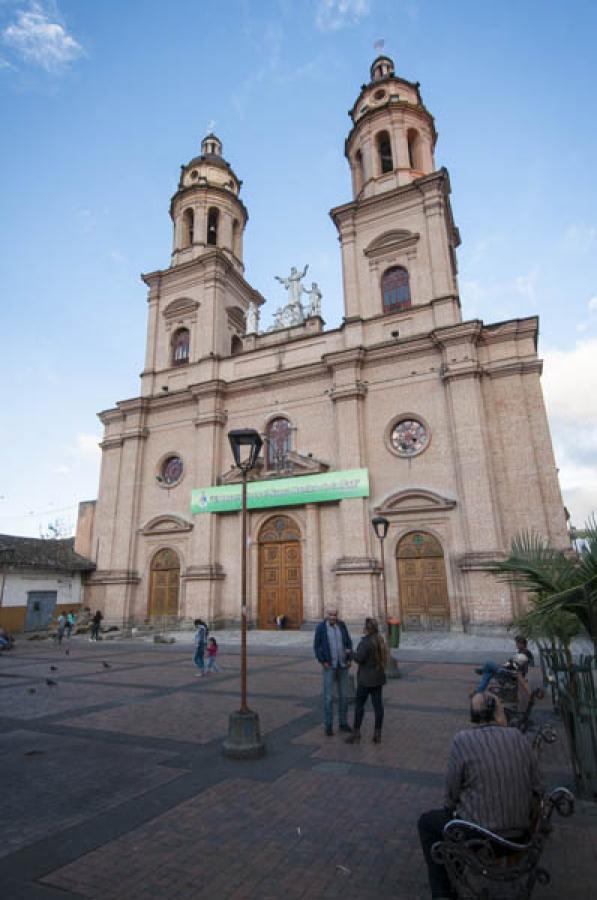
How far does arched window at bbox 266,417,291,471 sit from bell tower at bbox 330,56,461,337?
19.9 ft

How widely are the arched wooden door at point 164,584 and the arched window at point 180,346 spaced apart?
1138 centimetres

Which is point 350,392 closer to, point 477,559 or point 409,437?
point 409,437

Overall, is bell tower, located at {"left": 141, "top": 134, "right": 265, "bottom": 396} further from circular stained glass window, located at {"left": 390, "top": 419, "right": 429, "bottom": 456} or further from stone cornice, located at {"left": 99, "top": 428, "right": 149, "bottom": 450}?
circular stained glass window, located at {"left": 390, "top": 419, "right": 429, "bottom": 456}

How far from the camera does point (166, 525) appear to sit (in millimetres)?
26203

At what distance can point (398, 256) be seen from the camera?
24.9 m

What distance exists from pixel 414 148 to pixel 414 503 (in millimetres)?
20612

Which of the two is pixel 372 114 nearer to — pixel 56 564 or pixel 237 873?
pixel 56 564

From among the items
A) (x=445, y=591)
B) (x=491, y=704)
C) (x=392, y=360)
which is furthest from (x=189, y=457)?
(x=491, y=704)

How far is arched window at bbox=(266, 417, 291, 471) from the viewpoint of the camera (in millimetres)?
24641

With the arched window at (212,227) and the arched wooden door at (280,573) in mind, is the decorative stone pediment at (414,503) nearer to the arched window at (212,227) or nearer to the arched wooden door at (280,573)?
the arched wooden door at (280,573)

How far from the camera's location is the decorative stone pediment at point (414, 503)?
20.2 m

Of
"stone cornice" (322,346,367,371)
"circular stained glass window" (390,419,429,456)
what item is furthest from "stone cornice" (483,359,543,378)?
"stone cornice" (322,346,367,371)

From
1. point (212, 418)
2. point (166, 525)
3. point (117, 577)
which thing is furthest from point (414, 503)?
point (117, 577)

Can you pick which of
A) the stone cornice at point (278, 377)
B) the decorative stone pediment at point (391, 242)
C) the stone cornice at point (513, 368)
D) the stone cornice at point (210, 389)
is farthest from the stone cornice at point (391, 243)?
the stone cornice at point (210, 389)
